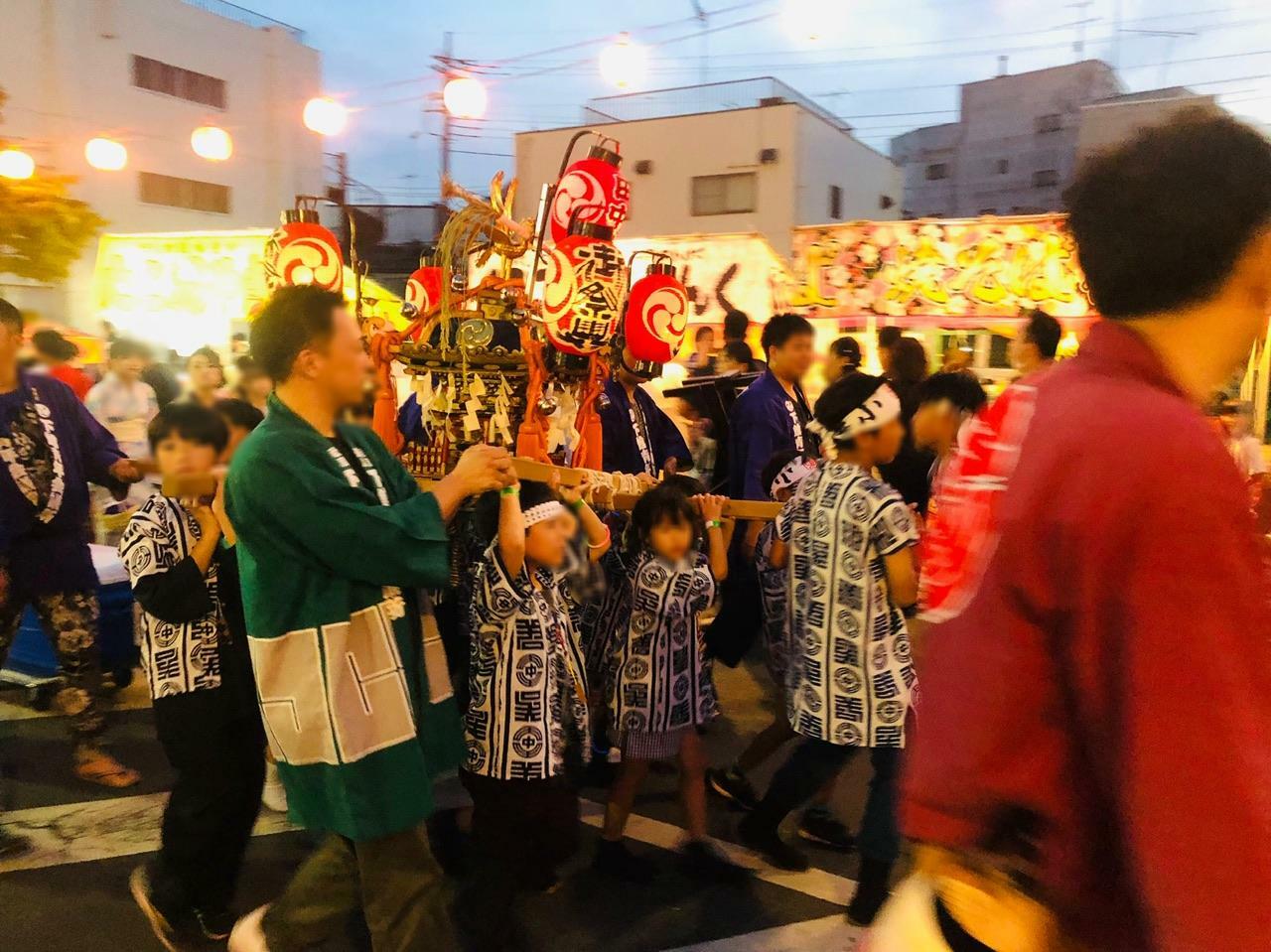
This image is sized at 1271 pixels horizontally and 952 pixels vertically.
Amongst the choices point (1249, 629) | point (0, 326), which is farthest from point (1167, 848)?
point (0, 326)

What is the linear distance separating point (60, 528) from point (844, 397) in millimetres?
3128

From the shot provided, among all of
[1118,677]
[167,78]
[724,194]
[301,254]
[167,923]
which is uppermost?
[724,194]

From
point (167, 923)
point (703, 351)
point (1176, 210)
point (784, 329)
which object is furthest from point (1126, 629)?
A: point (703, 351)

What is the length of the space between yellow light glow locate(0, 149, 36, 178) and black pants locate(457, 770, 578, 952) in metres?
2.05

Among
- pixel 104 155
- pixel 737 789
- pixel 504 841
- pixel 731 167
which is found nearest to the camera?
pixel 104 155

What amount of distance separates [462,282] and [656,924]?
238 cm

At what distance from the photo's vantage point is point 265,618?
206cm

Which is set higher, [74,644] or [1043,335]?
[1043,335]

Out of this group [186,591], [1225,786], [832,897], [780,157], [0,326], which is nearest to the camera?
[1225,786]

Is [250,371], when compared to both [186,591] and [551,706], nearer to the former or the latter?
[186,591]

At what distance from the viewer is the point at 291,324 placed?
1838 millimetres

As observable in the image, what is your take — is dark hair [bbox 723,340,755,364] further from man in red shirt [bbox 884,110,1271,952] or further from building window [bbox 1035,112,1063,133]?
building window [bbox 1035,112,1063,133]

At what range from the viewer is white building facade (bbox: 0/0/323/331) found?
8.00 feet

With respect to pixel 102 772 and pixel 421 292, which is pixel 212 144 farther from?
pixel 102 772
